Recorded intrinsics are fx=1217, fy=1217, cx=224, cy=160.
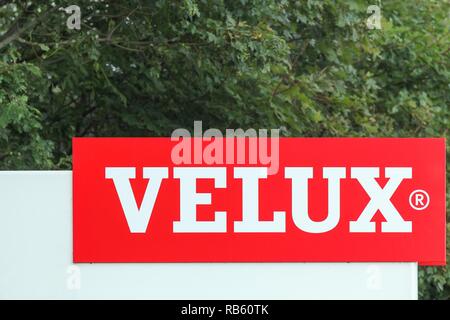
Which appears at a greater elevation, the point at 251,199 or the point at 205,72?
the point at 205,72

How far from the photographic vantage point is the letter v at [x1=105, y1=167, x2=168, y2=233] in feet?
29.2

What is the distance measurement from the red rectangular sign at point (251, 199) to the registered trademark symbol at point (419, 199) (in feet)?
0.05

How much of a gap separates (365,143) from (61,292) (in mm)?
2473

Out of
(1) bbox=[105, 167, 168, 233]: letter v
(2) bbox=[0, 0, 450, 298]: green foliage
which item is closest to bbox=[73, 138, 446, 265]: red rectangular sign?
(1) bbox=[105, 167, 168, 233]: letter v

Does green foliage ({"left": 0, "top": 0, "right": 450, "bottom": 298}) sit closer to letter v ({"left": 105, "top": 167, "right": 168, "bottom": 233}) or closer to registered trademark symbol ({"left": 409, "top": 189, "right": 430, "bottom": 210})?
letter v ({"left": 105, "top": 167, "right": 168, "bottom": 233})

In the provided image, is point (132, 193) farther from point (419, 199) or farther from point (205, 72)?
→ point (205, 72)

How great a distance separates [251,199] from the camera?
898 centimetres

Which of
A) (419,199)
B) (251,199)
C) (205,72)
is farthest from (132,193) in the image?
(205,72)

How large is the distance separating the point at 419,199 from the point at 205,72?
572 centimetres

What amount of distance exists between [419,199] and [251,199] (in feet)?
4.09

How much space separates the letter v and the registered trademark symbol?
1.83 meters

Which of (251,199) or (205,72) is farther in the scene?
(205,72)

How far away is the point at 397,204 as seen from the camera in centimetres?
901

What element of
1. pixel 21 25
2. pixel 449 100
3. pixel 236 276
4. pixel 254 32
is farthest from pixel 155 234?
pixel 449 100
